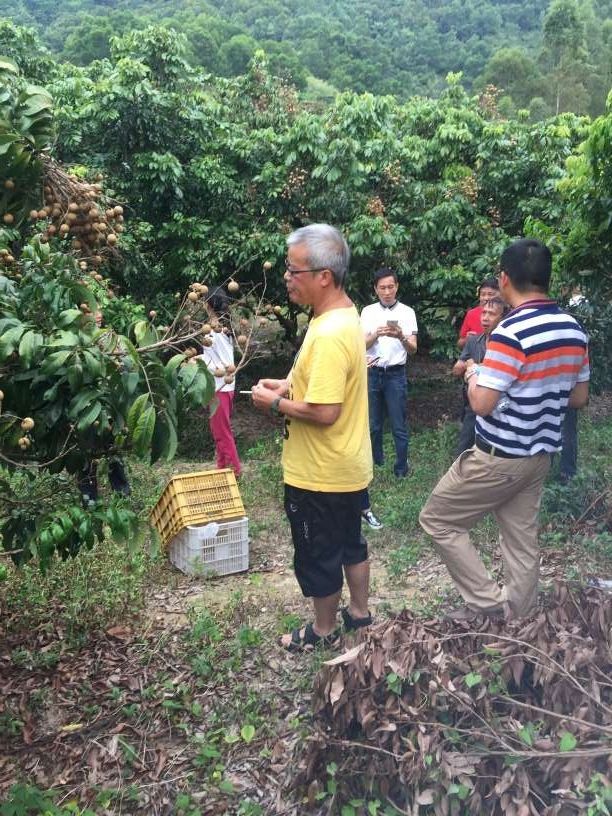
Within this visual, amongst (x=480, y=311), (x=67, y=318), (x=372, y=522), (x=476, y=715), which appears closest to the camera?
(x=67, y=318)

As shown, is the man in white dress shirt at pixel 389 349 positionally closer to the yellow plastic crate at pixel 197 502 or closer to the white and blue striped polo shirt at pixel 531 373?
the yellow plastic crate at pixel 197 502

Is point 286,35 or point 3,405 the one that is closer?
point 3,405

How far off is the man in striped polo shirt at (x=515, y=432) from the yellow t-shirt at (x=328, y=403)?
1.55 ft

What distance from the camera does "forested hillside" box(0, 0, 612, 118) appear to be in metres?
28.0

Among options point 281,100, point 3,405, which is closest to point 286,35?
point 281,100

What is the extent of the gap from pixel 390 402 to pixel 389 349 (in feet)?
1.44

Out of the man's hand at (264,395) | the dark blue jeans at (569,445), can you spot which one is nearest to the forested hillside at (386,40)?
the dark blue jeans at (569,445)

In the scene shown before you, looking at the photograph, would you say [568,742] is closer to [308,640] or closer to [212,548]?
[308,640]

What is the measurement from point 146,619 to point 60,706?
749 mm

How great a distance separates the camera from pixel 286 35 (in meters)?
41.4

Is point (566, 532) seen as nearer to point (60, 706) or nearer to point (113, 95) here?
point (60, 706)

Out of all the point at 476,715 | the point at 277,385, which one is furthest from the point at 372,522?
the point at 476,715

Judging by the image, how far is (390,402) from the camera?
6.01 meters

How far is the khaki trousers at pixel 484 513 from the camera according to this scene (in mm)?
3203
